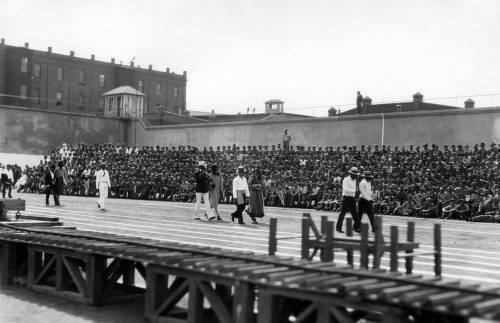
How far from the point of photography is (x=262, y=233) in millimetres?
17141

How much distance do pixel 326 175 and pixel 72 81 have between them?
200ft

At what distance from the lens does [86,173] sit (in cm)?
4003

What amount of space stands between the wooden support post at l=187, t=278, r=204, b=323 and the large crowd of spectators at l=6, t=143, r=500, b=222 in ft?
61.1

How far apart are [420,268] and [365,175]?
18.5 ft

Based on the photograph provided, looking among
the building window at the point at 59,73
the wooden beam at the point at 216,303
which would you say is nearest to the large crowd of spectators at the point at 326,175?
the wooden beam at the point at 216,303

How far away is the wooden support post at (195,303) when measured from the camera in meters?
6.81

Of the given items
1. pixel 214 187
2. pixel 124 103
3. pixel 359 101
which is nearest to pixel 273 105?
pixel 124 103

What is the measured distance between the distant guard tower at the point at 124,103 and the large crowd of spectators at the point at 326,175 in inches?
821

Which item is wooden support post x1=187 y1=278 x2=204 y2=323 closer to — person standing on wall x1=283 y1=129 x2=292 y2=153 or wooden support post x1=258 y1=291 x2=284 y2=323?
wooden support post x1=258 y1=291 x2=284 y2=323

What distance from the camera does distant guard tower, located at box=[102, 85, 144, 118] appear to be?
212ft

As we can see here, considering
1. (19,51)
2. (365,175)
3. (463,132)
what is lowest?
(365,175)

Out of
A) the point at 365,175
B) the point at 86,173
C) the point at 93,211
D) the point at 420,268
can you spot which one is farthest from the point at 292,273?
the point at 86,173

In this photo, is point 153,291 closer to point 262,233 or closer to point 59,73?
point 262,233

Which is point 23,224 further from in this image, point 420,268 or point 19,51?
point 19,51
